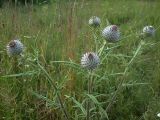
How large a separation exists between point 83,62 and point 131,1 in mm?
7141

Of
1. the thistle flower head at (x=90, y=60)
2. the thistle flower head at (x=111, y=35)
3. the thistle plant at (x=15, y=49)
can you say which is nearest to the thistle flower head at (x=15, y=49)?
the thistle plant at (x=15, y=49)

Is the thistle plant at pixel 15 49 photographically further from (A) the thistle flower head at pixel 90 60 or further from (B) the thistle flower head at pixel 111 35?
(B) the thistle flower head at pixel 111 35

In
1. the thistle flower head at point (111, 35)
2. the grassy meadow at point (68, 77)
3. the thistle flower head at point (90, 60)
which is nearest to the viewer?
the thistle flower head at point (90, 60)

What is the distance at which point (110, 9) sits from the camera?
8.84 metres

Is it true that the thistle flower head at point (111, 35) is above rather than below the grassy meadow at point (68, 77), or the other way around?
above

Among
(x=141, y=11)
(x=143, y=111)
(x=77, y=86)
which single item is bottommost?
(x=143, y=111)

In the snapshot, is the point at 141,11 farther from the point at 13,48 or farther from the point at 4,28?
the point at 13,48

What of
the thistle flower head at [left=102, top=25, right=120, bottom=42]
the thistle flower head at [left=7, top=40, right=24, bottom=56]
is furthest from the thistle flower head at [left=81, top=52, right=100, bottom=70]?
the thistle flower head at [left=7, top=40, right=24, bottom=56]

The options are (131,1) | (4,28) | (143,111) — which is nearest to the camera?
(143,111)

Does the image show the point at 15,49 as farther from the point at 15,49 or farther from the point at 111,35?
the point at 111,35

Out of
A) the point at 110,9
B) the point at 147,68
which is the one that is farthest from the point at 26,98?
the point at 110,9

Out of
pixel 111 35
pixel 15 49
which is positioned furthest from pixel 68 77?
pixel 15 49

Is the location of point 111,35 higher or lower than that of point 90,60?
higher

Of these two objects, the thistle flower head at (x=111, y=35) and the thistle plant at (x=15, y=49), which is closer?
the thistle plant at (x=15, y=49)
